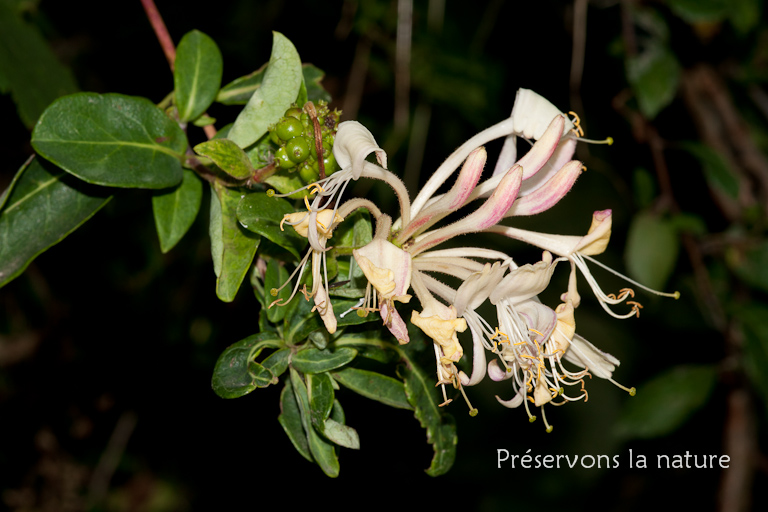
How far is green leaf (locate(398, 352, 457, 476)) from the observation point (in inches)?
38.4

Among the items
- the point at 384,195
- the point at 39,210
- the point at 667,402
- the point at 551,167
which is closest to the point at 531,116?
the point at 551,167

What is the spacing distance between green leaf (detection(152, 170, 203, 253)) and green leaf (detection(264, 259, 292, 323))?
0.18m

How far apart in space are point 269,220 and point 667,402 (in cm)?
204

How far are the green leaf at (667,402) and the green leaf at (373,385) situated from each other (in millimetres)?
1650

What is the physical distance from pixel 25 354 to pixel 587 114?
2476 mm

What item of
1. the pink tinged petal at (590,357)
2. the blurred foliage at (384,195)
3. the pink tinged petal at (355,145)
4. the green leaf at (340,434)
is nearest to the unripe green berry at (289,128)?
the pink tinged petal at (355,145)

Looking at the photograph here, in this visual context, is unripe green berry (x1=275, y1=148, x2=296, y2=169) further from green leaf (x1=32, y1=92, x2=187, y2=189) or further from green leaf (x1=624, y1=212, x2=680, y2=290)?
green leaf (x1=624, y1=212, x2=680, y2=290)

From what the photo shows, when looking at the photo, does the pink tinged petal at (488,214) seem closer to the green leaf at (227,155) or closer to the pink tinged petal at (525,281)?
the pink tinged petal at (525,281)

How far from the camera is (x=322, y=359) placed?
0.90 m

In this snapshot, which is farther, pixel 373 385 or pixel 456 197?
pixel 373 385

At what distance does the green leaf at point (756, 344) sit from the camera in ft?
7.03

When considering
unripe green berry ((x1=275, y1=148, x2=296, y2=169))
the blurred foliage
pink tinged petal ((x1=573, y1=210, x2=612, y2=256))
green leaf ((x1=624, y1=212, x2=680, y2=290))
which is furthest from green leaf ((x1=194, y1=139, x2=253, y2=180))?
green leaf ((x1=624, y1=212, x2=680, y2=290))

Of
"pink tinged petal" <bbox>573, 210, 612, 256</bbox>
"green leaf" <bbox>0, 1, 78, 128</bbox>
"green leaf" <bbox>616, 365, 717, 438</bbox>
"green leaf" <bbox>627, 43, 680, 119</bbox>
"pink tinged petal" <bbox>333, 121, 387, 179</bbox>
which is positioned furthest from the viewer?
"green leaf" <bbox>616, 365, 717, 438</bbox>

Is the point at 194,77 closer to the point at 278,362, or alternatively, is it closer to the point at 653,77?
the point at 278,362
